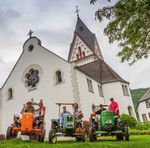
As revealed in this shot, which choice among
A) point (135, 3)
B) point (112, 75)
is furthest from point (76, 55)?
point (135, 3)

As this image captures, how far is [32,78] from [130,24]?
20.7 metres

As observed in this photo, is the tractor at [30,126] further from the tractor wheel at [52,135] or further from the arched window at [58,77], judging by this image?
the arched window at [58,77]

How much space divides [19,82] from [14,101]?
2.16m

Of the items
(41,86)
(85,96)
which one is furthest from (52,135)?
(41,86)

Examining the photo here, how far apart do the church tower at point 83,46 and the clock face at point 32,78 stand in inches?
781

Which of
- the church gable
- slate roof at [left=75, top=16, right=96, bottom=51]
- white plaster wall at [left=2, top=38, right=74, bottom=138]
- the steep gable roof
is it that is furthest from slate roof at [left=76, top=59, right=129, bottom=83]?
slate roof at [left=75, top=16, right=96, bottom=51]

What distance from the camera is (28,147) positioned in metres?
8.71

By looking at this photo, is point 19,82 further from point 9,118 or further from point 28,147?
point 28,147

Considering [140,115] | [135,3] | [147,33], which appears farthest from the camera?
[140,115]

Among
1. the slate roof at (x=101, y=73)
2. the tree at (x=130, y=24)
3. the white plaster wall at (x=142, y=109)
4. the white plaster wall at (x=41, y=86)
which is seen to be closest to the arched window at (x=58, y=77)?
the white plaster wall at (x=41, y=86)

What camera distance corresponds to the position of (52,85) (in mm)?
28625

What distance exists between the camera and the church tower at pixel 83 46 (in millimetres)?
50644

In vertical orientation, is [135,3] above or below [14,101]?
below

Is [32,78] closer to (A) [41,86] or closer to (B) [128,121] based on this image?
(A) [41,86]
